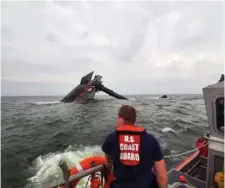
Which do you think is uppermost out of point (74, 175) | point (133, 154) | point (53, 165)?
point (133, 154)

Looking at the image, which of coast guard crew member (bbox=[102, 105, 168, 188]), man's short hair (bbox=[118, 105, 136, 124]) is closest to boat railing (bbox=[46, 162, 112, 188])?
coast guard crew member (bbox=[102, 105, 168, 188])

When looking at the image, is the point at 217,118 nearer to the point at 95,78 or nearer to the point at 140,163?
the point at 140,163

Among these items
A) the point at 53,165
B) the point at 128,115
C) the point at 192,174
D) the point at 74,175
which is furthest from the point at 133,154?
the point at 53,165

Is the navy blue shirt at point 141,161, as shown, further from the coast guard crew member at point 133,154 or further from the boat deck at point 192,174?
the boat deck at point 192,174

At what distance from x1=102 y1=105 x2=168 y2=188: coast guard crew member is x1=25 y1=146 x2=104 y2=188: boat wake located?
3629 mm

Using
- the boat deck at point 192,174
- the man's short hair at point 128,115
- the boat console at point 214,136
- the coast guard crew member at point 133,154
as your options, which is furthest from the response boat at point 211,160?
the man's short hair at point 128,115

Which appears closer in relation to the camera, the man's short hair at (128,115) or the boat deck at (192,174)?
the man's short hair at (128,115)

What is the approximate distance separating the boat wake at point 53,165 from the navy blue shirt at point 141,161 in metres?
3.60

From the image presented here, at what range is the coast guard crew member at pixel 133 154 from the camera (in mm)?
2588

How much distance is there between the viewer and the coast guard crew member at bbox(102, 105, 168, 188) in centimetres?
259

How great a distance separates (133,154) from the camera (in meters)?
2.60

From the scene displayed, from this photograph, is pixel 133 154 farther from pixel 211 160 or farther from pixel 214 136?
pixel 211 160

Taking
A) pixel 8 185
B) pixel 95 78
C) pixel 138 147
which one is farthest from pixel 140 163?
pixel 95 78

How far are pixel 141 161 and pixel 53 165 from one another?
6.76m
